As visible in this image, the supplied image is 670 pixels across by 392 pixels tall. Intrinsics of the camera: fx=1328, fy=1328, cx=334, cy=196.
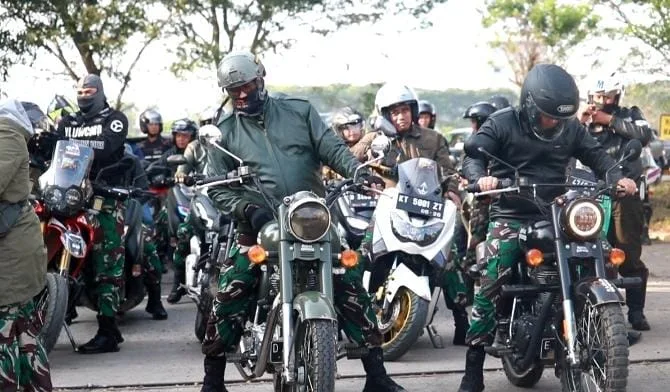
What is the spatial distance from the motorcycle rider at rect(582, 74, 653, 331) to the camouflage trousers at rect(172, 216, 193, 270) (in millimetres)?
3567

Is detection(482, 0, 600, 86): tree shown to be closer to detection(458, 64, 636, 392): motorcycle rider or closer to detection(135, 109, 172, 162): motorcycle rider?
detection(135, 109, 172, 162): motorcycle rider

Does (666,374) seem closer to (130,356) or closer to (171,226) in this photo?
(130,356)

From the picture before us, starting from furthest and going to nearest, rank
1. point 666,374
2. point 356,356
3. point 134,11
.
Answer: point 134,11
point 666,374
point 356,356

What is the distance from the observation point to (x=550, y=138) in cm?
712

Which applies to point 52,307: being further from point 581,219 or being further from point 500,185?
point 581,219

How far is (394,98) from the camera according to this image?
9.29 metres

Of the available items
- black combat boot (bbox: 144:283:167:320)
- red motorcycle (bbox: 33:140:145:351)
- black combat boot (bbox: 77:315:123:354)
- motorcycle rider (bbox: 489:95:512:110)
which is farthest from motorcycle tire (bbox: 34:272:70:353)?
motorcycle rider (bbox: 489:95:512:110)

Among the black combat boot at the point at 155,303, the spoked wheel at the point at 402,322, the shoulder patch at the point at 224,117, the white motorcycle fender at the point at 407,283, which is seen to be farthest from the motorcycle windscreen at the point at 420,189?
the black combat boot at the point at 155,303

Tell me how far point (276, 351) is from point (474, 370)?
1346mm

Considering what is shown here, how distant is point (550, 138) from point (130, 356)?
135 inches

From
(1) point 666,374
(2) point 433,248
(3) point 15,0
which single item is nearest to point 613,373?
(1) point 666,374

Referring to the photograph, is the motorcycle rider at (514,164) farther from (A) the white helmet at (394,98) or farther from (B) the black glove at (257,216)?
(A) the white helmet at (394,98)

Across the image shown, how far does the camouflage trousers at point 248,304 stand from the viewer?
6.71m

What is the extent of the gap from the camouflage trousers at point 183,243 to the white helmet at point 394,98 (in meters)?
2.43
